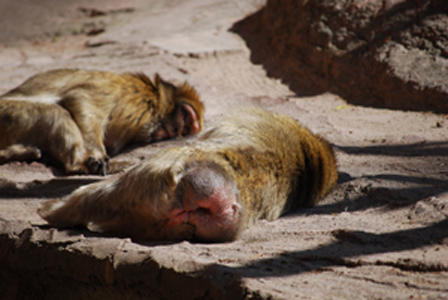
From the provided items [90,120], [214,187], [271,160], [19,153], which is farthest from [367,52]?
[214,187]

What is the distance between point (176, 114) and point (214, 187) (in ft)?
10.8

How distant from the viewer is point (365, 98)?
6.33m

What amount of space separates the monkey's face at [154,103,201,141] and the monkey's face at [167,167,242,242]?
3.10 meters

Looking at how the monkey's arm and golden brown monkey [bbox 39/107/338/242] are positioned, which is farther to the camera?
the monkey's arm

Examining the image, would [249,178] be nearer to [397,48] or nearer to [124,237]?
[124,237]

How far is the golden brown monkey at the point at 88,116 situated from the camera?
491 centimetres

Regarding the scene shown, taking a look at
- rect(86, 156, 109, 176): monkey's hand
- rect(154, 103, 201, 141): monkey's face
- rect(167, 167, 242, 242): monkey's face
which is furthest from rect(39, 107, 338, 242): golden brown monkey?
rect(154, 103, 201, 141): monkey's face

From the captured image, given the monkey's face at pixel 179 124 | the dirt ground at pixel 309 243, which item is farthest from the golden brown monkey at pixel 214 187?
the monkey's face at pixel 179 124

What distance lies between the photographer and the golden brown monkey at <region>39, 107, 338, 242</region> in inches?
99.4

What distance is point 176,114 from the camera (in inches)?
223

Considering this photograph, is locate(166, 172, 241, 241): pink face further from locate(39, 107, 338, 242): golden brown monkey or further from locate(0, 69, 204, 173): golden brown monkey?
locate(0, 69, 204, 173): golden brown monkey

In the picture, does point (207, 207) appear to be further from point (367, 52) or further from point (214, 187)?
point (367, 52)

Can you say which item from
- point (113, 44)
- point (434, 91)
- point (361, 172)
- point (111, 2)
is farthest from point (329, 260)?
point (111, 2)

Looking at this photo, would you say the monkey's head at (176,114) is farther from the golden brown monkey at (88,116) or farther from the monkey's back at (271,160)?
Answer: the monkey's back at (271,160)
